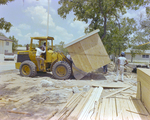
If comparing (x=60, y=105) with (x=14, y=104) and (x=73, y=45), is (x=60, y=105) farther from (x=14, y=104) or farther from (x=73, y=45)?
(x=73, y=45)

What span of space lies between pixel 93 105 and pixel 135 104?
1.31 metres

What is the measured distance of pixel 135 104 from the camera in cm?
432

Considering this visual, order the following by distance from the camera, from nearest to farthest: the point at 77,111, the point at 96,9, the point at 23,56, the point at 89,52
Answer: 1. the point at 77,111
2. the point at 89,52
3. the point at 23,56
4. the point at 96,9

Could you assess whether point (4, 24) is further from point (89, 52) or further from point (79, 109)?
point (79, 109)

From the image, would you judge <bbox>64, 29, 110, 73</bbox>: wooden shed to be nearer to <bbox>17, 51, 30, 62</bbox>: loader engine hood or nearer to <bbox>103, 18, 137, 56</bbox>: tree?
<bbox>17, 51, 30, 62</bbox>: loader engine hood

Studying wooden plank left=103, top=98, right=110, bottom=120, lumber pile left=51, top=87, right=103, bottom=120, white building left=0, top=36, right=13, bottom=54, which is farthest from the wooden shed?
white building left=0, top=36, right=13, bottom=54

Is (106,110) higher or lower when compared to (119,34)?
lower

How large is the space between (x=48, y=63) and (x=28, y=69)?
135cm

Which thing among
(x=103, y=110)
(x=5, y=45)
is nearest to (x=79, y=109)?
(x=103, y=110)

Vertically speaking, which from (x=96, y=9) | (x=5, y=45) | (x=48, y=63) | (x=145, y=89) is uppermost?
(x=96, y=9)

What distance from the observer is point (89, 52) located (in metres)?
7.89

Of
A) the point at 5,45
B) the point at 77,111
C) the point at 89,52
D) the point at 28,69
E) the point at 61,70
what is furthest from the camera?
the point at 5,45

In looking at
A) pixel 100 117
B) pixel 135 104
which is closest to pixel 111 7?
pixel 135 104

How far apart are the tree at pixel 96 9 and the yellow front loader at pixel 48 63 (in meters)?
Result: 4.01
